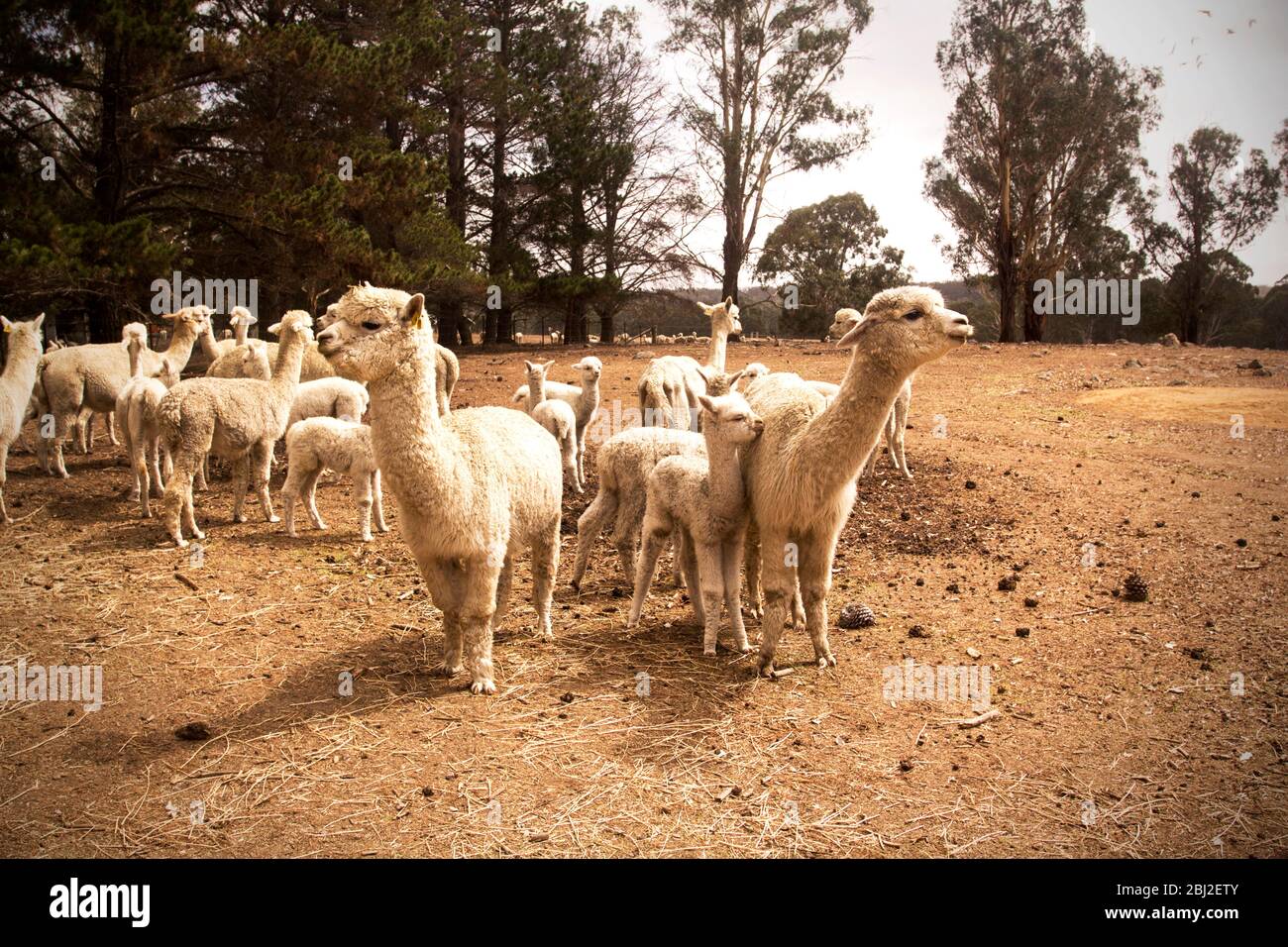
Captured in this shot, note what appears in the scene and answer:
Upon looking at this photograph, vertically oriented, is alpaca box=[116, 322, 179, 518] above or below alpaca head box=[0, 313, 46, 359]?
below

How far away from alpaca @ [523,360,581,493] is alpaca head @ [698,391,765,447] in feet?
13.7

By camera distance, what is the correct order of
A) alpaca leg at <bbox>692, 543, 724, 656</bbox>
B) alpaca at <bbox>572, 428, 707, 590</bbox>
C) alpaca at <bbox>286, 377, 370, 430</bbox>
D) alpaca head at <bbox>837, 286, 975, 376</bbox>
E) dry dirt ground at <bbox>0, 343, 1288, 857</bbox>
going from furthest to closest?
1. alpaca at <bbox>286, 377, 370, 430</bbox>
2. alpaca at <bbox>572, 428, 707, 590</bbox>
3. alpaca leg at <bbox>692, 543, 724, 656</bbox>
4. alpaca head at <bbox>837, 286, 975, 376</bbox>
5. dry dirt ground at <bbox>0, 343, 1288, 857</bbox>

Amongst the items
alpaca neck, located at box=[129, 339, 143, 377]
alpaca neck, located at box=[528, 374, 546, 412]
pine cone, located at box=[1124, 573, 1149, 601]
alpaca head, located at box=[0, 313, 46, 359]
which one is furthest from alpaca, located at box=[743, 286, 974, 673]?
alpaca head, located at box=[0, 313, 46, 359]

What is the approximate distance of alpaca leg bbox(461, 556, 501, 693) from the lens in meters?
5.48

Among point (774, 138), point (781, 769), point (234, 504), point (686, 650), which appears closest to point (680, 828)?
point (781, 769)

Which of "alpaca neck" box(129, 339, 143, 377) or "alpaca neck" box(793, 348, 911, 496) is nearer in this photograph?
"alpaca neck" box(793, 348, 911, 496)

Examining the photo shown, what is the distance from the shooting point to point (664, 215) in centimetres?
2656

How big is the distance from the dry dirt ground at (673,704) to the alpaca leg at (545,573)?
224 millimetres

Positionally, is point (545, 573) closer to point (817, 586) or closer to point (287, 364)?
point (817, 586)

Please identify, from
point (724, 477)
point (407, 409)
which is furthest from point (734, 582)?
point (407, 409)

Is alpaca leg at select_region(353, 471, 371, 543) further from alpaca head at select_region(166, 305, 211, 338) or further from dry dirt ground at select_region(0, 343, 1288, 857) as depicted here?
→ alpaca head at select_region(166, 305, 211, 338)

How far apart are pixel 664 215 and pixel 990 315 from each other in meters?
10.9

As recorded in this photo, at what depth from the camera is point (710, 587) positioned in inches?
248

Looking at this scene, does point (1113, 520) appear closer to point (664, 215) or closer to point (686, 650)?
point (686, 650)
